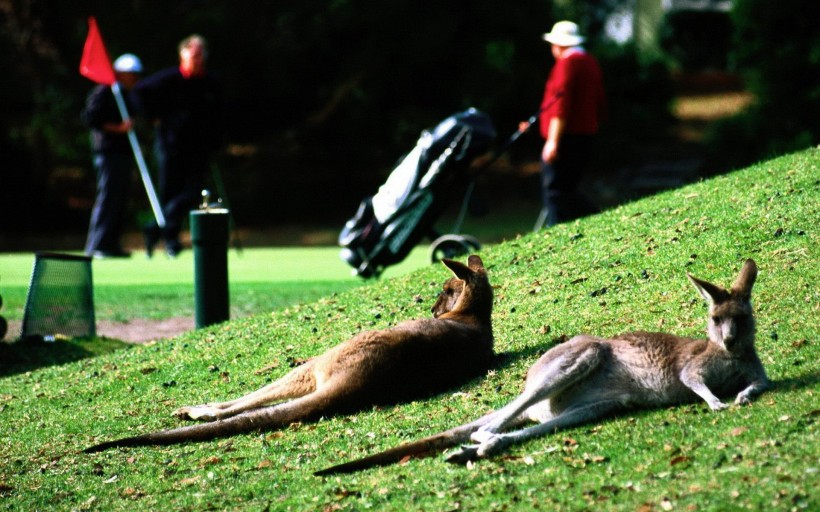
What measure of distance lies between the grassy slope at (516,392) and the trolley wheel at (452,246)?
1.62 metres

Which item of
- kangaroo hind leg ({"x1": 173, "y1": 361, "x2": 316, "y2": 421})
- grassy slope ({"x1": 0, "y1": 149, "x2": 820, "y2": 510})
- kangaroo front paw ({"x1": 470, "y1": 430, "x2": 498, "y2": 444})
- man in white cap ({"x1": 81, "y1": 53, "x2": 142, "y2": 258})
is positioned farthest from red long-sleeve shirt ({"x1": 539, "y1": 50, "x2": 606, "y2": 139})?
man in white cap ({"x1": 81, "y1": 53, "x2": 142, "y2": 258})

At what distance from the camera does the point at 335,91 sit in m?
27.1

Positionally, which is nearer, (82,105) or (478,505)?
(478,505)

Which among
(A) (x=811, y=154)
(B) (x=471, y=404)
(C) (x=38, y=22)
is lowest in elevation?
(B) (x=471, y=404)

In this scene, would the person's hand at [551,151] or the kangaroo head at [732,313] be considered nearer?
the kangaroo head at [732,313]

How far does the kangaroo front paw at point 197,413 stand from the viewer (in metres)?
7.47

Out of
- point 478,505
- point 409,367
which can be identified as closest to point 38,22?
point 409,367

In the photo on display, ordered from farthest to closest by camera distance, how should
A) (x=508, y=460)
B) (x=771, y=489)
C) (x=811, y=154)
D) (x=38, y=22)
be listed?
(x=38, y=22)
(x=811, y=154)
(x=508, y=460)
(x=771, y=489)

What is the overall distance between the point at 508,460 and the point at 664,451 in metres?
0.76

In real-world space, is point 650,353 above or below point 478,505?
above

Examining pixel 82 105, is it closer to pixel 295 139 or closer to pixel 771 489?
pixel 295 139

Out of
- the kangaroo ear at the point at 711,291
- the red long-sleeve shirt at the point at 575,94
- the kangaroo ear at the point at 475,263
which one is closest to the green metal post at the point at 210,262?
the kangaroo ear at the point at 475,263

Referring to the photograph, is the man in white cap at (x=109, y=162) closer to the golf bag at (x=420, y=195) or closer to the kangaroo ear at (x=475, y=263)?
the golf bag at (x=420, y=195)

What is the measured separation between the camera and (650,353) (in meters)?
6.26
